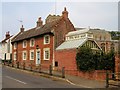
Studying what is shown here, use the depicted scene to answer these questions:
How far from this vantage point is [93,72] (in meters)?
26.2

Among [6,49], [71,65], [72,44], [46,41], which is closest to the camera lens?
[71,65]

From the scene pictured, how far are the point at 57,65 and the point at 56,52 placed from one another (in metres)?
1.78

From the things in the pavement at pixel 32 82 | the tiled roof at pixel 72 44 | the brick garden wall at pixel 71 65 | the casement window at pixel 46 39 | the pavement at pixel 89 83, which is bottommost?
the pavement at pixel 89 83

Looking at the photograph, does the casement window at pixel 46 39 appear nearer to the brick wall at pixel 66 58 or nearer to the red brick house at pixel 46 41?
the red brick house at pixel 46 41

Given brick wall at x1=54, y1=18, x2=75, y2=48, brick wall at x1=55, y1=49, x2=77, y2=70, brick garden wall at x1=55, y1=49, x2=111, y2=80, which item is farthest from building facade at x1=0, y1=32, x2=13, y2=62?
brick garden wall at x1=55, y1=49, x2=111, y2=80

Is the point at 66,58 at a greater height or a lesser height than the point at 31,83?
greater

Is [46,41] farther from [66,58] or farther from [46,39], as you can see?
[66,58]

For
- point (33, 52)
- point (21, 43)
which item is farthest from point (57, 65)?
point (21, 43)

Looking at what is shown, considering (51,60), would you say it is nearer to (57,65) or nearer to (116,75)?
(57,65)

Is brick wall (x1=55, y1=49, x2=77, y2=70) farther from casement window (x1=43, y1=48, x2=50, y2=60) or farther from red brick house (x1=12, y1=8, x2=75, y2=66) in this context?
casement window (x1=43, y1=48, x2=50, y2=60)

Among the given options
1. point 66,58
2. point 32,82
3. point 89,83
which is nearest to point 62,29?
point 66,58

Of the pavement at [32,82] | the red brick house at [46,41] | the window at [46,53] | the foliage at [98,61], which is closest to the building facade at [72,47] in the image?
the red brick house at [46,41]

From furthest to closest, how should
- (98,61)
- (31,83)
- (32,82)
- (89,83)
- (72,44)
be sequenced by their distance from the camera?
(72,44) → (98,61) → (89,83) → (32,82) → (31,83)

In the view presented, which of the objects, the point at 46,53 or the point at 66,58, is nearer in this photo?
the point at 66,58
